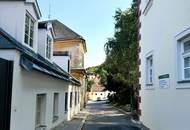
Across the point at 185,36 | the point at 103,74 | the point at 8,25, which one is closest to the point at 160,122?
the point at 185,36

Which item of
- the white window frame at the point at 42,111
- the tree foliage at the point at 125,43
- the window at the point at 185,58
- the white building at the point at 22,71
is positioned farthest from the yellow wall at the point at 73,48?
the window at the point at 185,58

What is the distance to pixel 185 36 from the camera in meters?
9.34

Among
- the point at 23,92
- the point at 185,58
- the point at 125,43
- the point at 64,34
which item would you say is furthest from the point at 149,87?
the point at 64,34

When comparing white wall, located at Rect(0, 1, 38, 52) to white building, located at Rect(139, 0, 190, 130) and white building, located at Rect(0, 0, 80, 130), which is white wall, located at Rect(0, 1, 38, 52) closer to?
white building, located at Rect(0, 0, 80, 130)

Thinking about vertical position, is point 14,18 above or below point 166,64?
above

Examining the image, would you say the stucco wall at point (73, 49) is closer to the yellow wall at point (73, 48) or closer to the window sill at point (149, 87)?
the yellow wall at point (73, 48)

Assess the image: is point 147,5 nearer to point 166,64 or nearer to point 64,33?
point 166,64

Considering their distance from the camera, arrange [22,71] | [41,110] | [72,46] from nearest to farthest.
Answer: [22,71] → [41,110] → [72,46]

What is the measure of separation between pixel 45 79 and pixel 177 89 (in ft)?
18.2

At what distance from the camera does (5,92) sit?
8672 millimetres

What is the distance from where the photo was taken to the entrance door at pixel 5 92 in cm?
855

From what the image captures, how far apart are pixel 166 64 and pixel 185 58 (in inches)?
62.3

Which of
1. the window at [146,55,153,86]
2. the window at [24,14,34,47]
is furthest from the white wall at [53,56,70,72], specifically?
the window at [24,14,34,47]

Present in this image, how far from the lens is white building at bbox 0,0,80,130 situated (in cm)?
880
